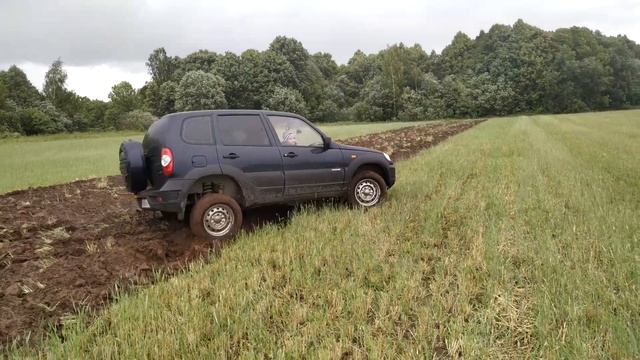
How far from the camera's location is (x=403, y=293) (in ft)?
12.9

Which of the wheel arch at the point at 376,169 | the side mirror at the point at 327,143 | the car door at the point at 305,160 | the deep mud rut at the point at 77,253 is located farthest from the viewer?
the wheel arch at the point at 376,169

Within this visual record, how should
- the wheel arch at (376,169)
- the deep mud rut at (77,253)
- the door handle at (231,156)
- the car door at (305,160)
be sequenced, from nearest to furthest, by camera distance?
the deep mud rut at (77,253) < the door handle at (231,156) < the car door at (305,160) < the wheel arch at (376,169)

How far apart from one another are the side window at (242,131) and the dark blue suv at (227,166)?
0.05ft

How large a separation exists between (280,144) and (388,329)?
159 inches

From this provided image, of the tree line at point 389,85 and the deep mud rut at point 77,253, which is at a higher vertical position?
the tree line at point 389,85

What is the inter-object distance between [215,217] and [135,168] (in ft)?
4.29

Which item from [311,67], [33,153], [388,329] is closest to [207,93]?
[311,67]

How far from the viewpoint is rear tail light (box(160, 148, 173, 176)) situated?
5941 mm

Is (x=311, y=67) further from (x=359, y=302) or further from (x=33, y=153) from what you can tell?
(x=359, y=302)

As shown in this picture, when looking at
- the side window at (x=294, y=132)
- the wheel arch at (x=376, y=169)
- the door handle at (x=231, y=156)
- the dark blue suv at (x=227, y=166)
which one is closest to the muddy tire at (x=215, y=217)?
the dark blue suv at (x=227, y=166)

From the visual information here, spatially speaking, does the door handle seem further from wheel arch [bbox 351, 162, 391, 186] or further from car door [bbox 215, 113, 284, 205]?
wheel arch [bbox 351, 162, 391, 186]

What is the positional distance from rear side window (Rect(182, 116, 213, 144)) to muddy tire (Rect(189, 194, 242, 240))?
31.0 inches

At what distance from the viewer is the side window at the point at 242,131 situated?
21.2ft

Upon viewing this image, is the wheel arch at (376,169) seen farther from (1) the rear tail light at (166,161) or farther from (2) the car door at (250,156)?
(1) the rear tail light at (166,161)
